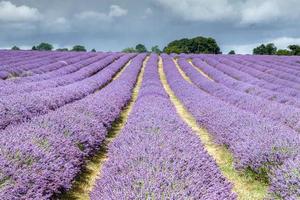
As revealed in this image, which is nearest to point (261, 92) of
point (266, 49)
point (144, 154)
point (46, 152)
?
point (144, 154)

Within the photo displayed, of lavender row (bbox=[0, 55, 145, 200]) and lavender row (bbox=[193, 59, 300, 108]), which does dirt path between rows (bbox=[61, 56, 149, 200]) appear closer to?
lavender row (bbox=[0, 55, 145, 200])

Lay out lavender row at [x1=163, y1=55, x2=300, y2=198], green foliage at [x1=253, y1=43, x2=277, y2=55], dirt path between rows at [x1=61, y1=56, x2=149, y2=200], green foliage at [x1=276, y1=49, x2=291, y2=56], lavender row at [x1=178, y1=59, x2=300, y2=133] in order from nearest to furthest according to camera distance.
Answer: dirt path between rows at [x1=61, y1=56, x2=149, y2=200], lavender row at [x1=163, y1=55, x2=300, y2=198], lavender row at [x1=178, y1=59, x2=300, y2=133], green foliage at [x1=276, y1=49, x2=291, y2=56], green foliage at [x1=253, y1=43, x2=277, y2=55]

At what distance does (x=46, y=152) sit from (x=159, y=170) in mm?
1479

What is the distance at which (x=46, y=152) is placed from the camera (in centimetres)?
500

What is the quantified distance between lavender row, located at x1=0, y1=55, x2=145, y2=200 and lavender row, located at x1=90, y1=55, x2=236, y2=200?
548mm

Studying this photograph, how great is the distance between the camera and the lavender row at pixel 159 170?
3.66 metres

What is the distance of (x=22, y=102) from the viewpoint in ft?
28.8

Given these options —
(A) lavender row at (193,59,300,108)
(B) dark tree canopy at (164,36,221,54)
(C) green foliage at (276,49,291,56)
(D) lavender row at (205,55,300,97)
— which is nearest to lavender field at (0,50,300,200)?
(A) lavender row at (193,59,300,108)

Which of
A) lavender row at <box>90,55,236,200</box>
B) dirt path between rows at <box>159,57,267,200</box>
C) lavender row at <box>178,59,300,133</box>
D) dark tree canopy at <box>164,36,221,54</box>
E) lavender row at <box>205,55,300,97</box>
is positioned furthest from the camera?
dark tree canopy at <box>164,36,221,54</box>

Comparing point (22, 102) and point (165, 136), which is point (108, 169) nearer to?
point (165, 136)

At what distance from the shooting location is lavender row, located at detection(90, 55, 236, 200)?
144 inches

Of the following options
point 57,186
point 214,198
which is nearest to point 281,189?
point 214,198

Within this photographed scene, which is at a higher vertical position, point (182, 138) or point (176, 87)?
point (182, 138)

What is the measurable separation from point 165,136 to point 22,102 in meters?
3.97
